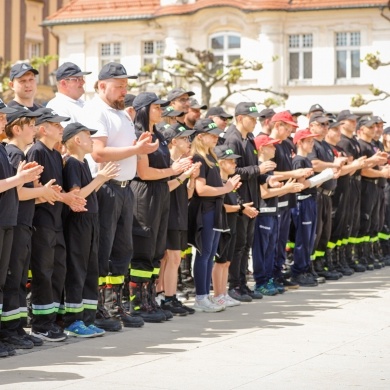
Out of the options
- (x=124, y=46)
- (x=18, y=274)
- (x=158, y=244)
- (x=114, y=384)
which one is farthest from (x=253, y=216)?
(x=124, y=46)

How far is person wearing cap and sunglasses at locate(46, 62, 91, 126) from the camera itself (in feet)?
39.1

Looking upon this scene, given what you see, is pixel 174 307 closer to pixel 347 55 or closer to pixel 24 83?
pixel 24 83

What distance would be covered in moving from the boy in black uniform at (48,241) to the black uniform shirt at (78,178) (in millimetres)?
78

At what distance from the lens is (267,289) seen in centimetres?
1473

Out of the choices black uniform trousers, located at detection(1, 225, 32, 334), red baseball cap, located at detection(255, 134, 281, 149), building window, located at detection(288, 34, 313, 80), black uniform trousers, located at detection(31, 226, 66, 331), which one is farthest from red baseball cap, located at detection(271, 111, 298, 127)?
building window, located at detection(288, 34, 313, 80)

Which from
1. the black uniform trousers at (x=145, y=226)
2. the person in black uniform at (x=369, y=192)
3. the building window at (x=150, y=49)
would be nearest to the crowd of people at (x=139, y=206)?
the black uniform trousers at (x=145, y=226)

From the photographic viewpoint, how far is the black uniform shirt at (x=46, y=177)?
10539 mm

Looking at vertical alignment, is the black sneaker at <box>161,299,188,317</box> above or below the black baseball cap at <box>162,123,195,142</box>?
below

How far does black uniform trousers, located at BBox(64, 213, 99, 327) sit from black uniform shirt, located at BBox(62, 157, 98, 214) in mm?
93

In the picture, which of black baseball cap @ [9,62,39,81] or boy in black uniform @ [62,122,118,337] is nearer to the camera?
boy in black uniform @ [62,122,118,337]

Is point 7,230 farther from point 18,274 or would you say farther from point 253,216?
point 253,216

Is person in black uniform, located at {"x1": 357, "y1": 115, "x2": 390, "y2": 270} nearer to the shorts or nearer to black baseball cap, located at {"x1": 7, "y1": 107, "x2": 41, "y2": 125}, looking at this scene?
the shorts

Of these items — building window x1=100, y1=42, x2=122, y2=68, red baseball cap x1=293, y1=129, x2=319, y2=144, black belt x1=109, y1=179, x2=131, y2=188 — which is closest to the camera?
black belt x1=109, y1=179, x2=131, y2=188

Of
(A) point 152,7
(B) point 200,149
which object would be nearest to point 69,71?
(B) point 200,149
